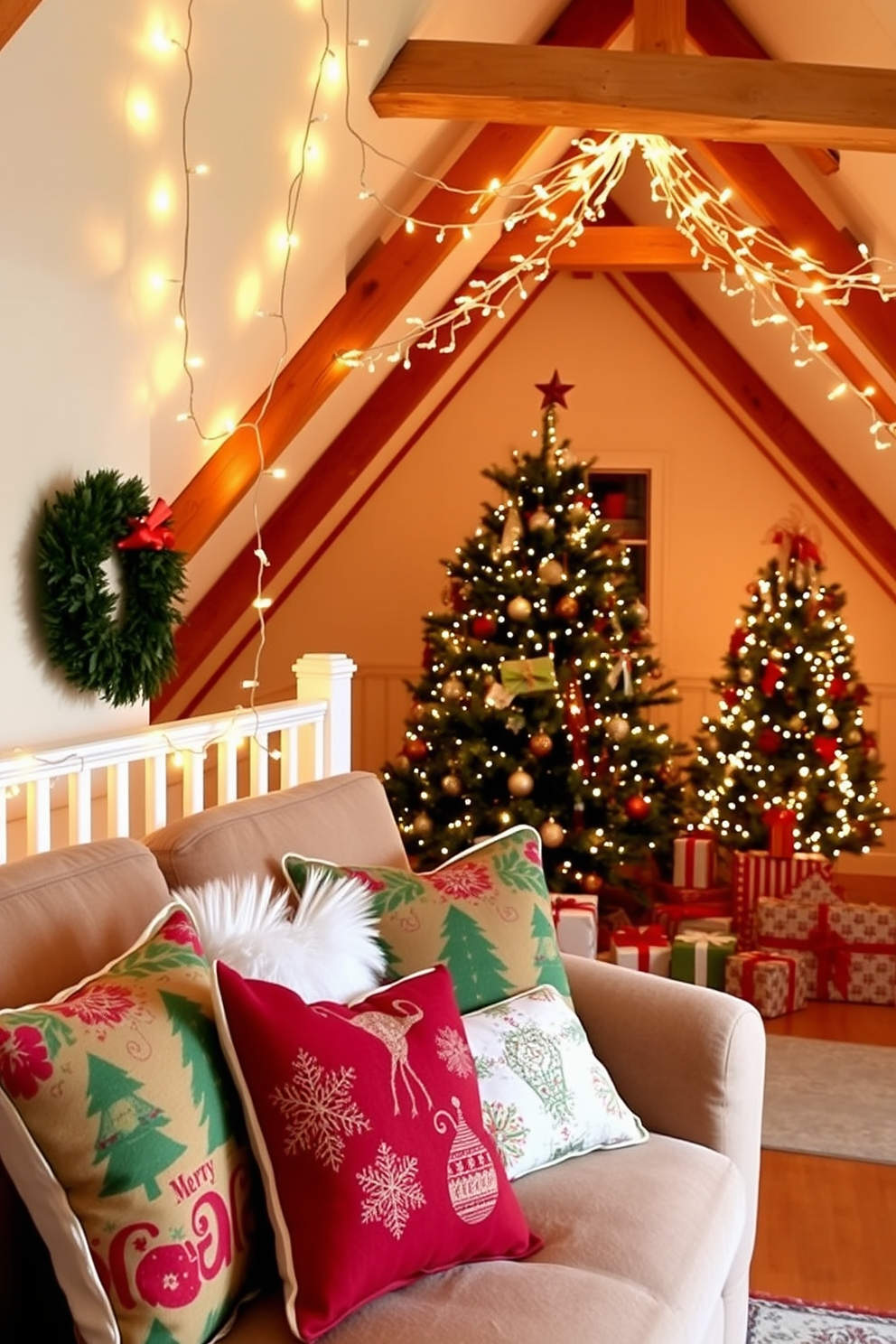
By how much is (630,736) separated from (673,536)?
200 centimetres

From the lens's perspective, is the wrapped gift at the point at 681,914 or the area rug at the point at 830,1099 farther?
the wrapped gift at the point at 681,914

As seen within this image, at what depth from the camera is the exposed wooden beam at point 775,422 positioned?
254 inches

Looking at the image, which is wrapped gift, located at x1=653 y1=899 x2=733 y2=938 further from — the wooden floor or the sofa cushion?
the sofa cushion

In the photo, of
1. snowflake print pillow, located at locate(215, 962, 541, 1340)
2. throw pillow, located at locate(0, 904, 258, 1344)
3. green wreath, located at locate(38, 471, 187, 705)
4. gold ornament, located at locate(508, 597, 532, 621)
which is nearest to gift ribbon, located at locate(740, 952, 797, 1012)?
gold ornament, located at locate(508, 597, 532, 621)

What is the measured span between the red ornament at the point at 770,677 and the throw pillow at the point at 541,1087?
3455mm

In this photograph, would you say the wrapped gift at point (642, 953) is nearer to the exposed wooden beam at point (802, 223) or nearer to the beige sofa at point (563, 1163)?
the exposed wooden beam at point (802, 223)

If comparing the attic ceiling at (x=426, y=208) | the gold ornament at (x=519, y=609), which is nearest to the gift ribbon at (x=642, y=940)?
the gold ornament at (x=519, y=609)

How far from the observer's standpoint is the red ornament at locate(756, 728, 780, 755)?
5566mm

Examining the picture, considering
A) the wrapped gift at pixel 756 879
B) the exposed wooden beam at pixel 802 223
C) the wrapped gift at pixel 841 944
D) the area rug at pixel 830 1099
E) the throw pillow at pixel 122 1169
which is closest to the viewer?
the throw pillow at pixel 122 1169

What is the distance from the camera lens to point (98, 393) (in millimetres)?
3479

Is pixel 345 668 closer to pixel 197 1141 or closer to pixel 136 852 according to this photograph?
pixel 136 852

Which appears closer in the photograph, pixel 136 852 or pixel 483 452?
pixel 136 852

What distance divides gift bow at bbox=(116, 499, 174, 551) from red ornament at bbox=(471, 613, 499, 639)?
202cm

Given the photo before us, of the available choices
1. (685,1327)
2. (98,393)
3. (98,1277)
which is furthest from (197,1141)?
(98,393)
